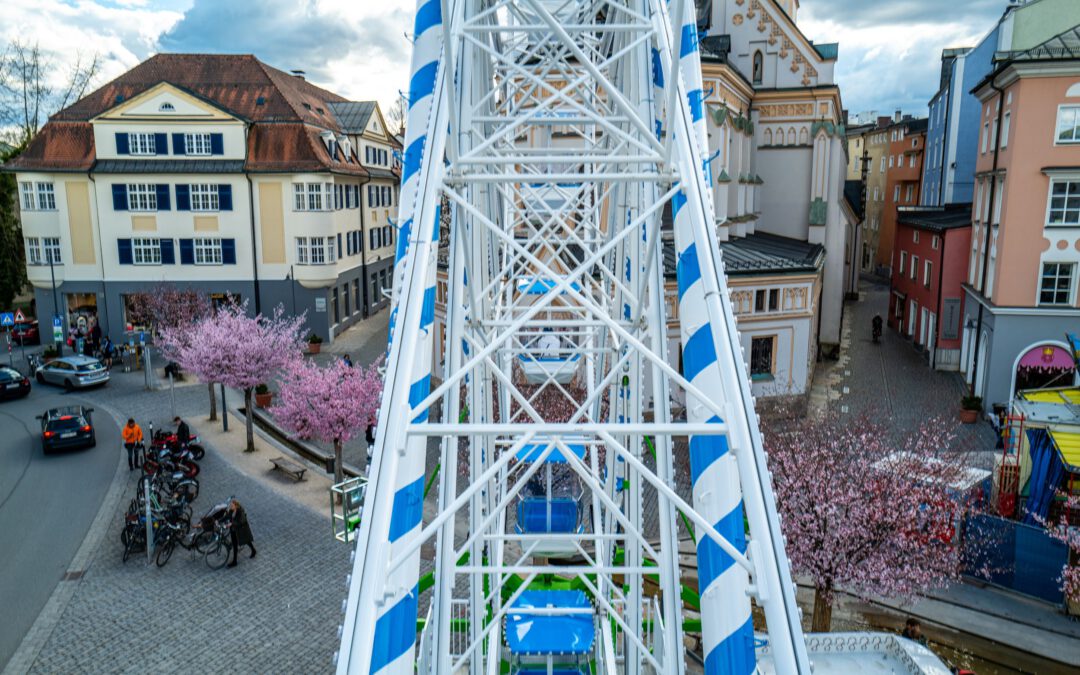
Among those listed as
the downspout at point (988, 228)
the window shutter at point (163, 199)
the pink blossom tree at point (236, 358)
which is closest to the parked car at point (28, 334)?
the window shutter at point (163, 199)

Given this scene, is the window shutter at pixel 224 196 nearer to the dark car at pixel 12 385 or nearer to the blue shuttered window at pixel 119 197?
the blue shuttered window at pixel 119 197

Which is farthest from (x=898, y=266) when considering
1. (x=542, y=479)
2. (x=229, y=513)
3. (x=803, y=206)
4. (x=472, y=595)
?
(x=472, y=595)

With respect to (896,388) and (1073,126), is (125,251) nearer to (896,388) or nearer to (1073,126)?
(896,388)

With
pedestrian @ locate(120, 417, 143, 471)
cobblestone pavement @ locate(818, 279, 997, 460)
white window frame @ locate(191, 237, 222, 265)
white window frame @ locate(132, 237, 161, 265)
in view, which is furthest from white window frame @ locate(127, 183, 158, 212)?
cobblestone pavement @ locate(818, 279, 997, 460)

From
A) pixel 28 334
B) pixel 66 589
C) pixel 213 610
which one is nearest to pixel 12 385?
pixel 28 334

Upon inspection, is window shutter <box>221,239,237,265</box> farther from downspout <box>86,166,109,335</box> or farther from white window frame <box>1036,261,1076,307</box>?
white window frame <box>1036,261,1076,307</box>

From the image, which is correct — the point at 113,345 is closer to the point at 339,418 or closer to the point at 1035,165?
→ the point at 339,418

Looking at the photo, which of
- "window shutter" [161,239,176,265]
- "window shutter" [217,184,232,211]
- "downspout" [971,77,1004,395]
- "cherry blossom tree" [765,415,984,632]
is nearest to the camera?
"cherry blossom tree" [765,415,984,632]
